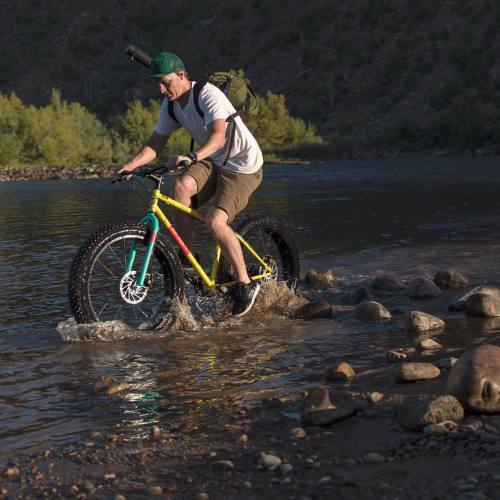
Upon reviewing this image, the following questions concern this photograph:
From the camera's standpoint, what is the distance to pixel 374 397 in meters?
4.86

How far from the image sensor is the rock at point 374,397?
191 inches

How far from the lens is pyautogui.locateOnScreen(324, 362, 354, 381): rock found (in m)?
5.47

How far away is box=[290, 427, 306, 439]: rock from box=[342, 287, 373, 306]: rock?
13.5 ft

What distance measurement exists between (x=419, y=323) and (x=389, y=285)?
6.61ft

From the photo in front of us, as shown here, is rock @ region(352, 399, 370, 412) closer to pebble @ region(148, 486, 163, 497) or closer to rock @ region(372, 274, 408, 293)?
pebble @ region(148, 486, 163, 497)

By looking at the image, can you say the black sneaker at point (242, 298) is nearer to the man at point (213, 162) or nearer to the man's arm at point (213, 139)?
the man at point (213, 162)

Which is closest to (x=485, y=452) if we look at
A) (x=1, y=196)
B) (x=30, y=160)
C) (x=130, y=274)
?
(x=130, y=274)

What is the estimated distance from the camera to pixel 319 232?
51.5 ft

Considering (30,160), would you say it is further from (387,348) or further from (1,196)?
(387,348)

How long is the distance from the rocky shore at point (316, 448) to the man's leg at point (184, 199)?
233 cm

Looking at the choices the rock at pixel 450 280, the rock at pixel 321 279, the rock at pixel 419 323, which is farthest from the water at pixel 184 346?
the rock at pixel 450 280

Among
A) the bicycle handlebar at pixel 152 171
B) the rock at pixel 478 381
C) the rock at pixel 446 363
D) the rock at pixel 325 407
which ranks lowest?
the rock at pixel 446 363

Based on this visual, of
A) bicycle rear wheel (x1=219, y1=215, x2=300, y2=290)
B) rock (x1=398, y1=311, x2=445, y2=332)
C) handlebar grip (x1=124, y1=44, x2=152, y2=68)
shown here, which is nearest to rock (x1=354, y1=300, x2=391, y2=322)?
rock (x1=398, y1=311, x2=445, y2=332)

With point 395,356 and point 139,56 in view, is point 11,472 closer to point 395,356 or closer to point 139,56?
point 395,356
